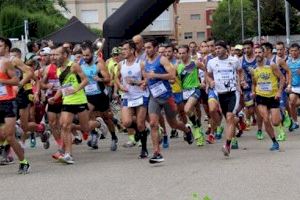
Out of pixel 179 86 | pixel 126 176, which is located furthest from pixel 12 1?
pixel 126 176

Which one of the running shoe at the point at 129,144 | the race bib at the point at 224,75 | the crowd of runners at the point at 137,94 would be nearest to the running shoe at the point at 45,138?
the crowd of runners at the point at 137,94

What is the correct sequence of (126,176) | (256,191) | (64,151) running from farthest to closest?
(64,151), (126,176), (256,191)

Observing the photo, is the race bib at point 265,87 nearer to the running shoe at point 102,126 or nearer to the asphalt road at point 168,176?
the asphalt road at point 168,176

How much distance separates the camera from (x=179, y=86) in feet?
45.5

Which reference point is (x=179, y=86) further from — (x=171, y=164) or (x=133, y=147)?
(x=171, y=164)

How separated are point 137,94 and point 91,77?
1.83 m

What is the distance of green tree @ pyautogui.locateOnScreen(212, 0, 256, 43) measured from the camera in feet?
297

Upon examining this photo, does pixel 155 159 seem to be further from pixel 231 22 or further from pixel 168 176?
pixel 231 22

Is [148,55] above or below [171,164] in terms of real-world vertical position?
above

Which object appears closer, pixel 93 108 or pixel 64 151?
pixel 64 151

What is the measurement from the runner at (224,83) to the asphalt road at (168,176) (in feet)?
2.41

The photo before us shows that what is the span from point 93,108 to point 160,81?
8.19 feet

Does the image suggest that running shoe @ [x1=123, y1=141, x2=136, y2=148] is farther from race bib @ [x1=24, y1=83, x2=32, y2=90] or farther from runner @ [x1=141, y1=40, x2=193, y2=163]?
runner @ [x1=141, y1=40, x2=193, y2=163]

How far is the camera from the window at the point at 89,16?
87.2 metres
